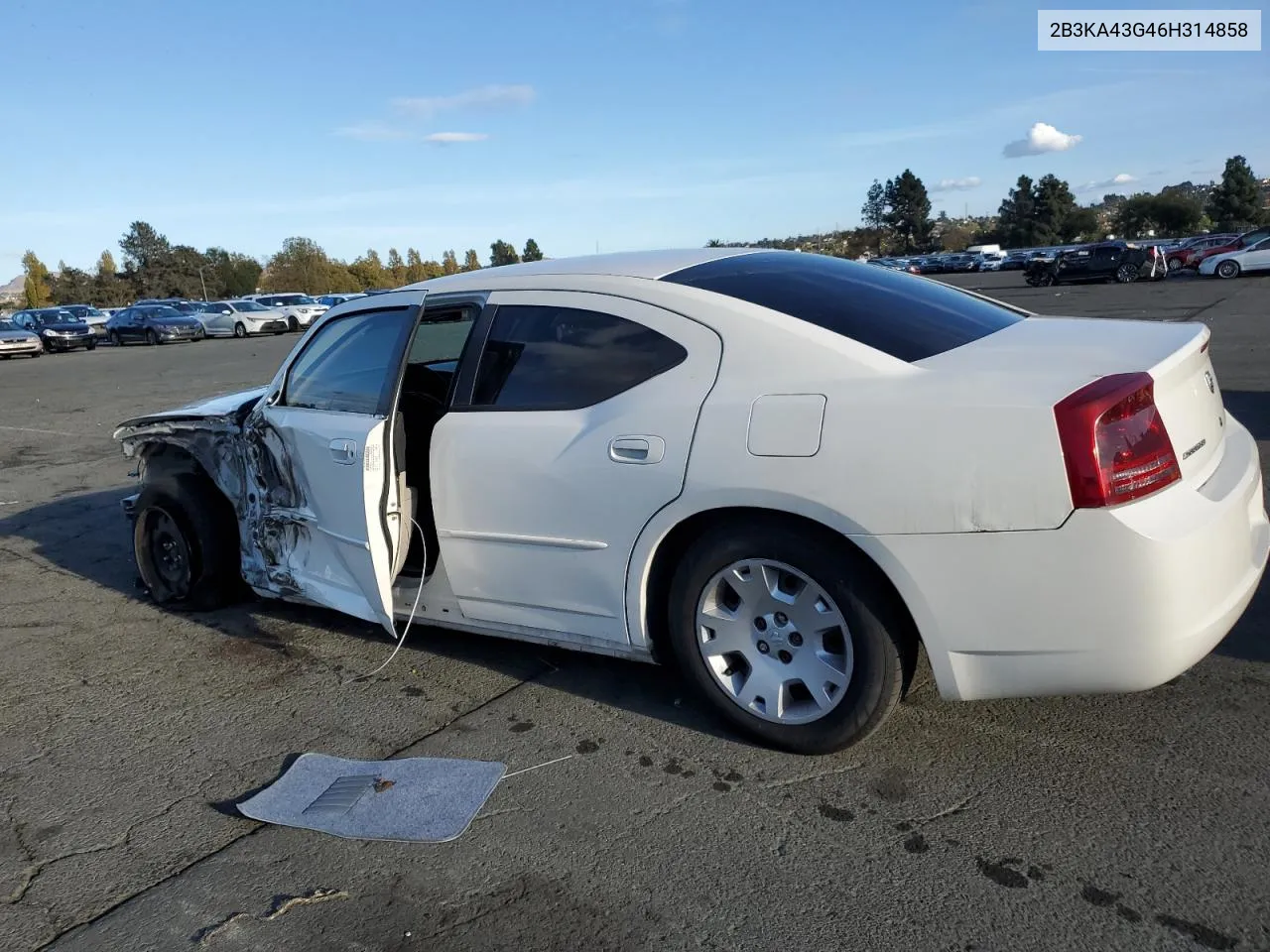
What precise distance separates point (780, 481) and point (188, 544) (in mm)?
3377

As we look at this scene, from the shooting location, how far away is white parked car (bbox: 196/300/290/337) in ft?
122

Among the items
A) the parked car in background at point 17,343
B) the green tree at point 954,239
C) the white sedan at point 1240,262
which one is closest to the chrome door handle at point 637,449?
the parked car in background at point 17,343

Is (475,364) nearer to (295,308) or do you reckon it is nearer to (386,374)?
(386,374)

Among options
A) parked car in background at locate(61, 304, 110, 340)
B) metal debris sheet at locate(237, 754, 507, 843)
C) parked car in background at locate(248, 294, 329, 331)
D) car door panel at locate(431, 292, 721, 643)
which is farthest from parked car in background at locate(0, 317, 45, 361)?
metal debris sheet at locate(237, 754, 507, 843)

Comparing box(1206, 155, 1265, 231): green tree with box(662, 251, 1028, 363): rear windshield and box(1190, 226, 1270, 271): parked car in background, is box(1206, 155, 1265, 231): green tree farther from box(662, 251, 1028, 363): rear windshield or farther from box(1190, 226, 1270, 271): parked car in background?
box(662, 251, 1028, 363): rear windshield

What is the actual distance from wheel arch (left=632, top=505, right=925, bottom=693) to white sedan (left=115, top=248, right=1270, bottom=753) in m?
0.01

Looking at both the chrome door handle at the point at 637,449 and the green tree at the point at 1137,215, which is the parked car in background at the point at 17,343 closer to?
the chrome door handle at the point at 637,449

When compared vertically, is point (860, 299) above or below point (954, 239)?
below

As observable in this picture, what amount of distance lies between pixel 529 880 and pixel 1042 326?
2.58 meters

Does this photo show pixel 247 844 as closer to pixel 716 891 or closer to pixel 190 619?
pixel 716 891

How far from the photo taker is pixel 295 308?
128ft

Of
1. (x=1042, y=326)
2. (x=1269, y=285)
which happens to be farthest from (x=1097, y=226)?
(x=1042, y=326)

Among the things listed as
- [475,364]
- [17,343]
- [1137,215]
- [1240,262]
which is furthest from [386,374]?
[1137,215]

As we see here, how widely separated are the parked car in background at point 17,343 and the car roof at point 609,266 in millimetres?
32420
